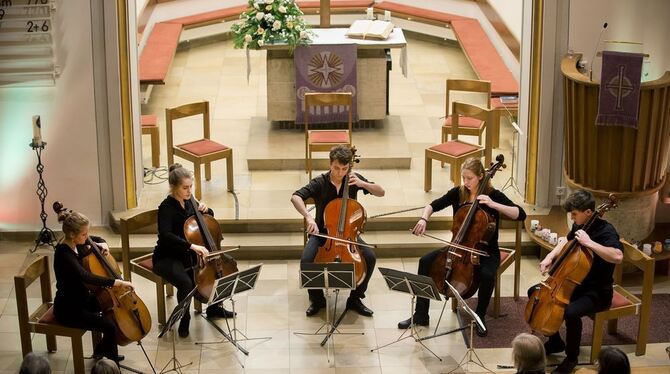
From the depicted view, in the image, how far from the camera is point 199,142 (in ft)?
34.0

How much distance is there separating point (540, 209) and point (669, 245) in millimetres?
1219

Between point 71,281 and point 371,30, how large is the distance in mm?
5187

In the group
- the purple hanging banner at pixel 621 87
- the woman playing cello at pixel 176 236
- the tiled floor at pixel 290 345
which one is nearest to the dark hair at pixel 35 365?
the tiled floor at pixel 290 345

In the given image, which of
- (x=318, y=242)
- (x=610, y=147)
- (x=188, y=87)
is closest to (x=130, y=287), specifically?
(x=318, y=242)

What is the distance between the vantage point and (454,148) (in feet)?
33.8

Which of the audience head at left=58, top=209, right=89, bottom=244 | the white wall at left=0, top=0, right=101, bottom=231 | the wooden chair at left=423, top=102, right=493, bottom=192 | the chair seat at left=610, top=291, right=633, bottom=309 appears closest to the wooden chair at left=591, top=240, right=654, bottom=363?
the chair seat at left=610, top=291, right=633, bottom=309

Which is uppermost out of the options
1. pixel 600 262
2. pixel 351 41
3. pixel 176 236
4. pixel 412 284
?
pixel 351 41

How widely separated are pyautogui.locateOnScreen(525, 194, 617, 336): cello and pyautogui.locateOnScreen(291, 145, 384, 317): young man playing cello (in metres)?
1.45

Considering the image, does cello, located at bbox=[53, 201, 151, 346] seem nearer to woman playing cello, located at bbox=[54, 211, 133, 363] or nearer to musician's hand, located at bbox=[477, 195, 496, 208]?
woman playing cello, located at bbox=[54, 211, 133, 363]

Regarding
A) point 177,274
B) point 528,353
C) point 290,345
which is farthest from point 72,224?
point 528,353

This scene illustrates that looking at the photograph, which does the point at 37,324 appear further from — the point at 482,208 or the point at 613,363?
the point at 613,363

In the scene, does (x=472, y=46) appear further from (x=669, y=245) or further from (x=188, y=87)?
(x=669, y=245)

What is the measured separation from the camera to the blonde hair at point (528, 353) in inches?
244

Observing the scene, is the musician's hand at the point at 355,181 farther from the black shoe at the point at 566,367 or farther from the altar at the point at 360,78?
the altar at the point at 360,78
